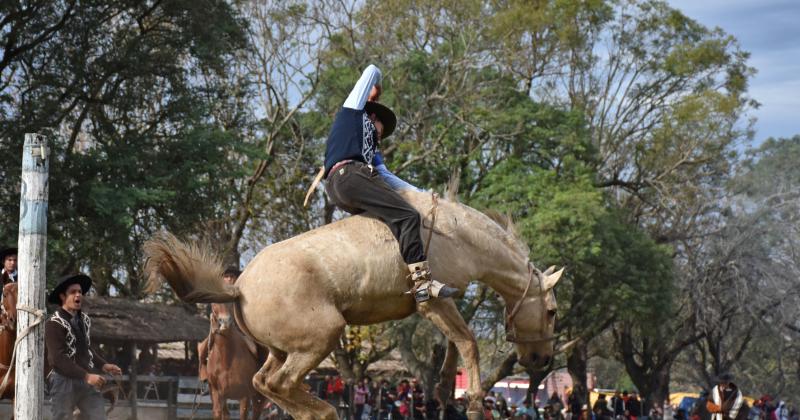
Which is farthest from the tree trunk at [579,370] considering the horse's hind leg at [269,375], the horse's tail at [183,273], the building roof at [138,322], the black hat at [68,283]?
the horse's tail at [183,273]

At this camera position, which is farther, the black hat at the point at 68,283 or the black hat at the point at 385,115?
the black hat at the point at 68,283

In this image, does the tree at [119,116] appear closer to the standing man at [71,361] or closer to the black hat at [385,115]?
the standing man at [71,361]

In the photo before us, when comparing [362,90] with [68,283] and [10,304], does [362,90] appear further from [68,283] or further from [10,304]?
[10,304]

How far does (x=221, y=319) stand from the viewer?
40.5ft

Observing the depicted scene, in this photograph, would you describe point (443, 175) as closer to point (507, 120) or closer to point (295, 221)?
point (507, 120)

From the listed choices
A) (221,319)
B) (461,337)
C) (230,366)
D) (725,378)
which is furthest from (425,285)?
(725,378)

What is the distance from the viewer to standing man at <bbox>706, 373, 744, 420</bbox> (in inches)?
719

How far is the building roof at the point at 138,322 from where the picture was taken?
26875mm

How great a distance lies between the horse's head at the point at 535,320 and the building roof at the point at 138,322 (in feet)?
64.1

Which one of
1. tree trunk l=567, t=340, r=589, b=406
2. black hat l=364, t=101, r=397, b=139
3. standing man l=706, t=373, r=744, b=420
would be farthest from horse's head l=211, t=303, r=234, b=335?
tree trunk l=567, t=340, r=589, b=406

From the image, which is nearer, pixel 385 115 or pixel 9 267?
pixel 385 115

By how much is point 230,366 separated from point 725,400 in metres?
9.71

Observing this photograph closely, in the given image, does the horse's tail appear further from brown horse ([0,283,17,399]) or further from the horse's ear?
brown horse ([0,283,17,399])

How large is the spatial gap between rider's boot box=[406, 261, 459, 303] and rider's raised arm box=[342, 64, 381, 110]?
4.16 ft
